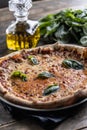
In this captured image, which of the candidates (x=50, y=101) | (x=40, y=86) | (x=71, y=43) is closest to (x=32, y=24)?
(x=71, y=43)

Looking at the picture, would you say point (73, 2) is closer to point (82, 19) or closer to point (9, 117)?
point (82, 19)

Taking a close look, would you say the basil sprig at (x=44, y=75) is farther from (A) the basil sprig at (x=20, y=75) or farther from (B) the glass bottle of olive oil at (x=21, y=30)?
(B) the glass bottle of olive oil at (x=21, y=30)

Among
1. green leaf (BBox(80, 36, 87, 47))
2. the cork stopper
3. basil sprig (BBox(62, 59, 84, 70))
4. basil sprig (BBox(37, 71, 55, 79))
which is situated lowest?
green leaf (BBox(80, 36, 87, 47))

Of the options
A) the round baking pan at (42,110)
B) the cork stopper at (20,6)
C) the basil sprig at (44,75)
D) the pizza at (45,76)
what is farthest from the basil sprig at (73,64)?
the cork stopper at (20,6)

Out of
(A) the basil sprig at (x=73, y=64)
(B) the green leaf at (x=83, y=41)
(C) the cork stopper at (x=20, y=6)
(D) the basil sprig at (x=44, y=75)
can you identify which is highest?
(C) the cork stopper at (x=20, y=6)

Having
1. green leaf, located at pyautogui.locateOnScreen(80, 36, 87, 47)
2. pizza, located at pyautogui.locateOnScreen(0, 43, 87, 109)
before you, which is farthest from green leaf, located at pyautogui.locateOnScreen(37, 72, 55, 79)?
green leaf, located at pyautogui.locateOnScreen(80, 36, 87, 47)

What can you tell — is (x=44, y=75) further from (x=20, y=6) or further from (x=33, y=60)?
(x=20, y=6)

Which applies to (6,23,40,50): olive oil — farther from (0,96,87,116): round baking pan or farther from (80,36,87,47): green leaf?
(0,96,87,116): round baking pan
